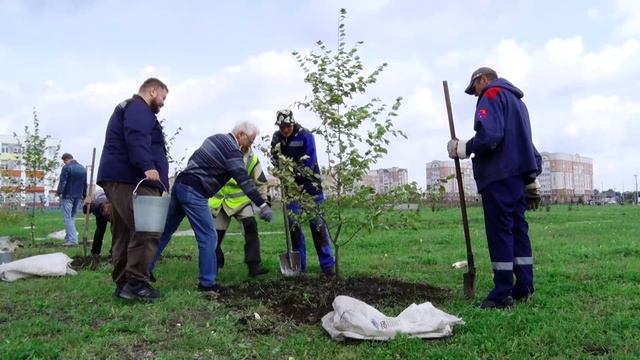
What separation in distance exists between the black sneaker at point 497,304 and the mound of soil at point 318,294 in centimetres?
42

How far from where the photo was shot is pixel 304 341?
13.2 ft

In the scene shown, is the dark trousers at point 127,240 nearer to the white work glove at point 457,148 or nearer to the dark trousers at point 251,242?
the dark trousers at point 251,242

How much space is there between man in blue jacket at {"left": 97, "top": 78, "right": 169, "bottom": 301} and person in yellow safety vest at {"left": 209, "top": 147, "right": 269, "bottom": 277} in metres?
1.47

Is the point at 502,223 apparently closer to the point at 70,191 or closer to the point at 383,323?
the point at 383,323

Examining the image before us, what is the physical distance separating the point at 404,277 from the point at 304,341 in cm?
277

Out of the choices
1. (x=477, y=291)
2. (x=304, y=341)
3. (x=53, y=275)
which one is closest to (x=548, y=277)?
(x=477, y=291)

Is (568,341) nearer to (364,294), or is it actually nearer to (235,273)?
(364,294)

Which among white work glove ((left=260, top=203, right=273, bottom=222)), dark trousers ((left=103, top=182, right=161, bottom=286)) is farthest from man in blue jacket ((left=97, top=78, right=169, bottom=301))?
white work glove ((left=260, top=203, right=273, bottom=222))

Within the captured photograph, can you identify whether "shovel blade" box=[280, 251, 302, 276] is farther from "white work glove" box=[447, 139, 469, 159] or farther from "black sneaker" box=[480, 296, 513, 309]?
"black sneaker" box=[480, 296, 513, 309]

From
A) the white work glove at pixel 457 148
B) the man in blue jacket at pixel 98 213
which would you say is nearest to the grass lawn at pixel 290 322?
the white work glove at pixel 457 148

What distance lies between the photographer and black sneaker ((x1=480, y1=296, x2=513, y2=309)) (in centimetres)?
477

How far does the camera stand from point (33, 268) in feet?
22.7

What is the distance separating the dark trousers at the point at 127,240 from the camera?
5.20 metres

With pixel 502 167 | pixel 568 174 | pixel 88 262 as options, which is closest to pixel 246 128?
pixel 502 167
